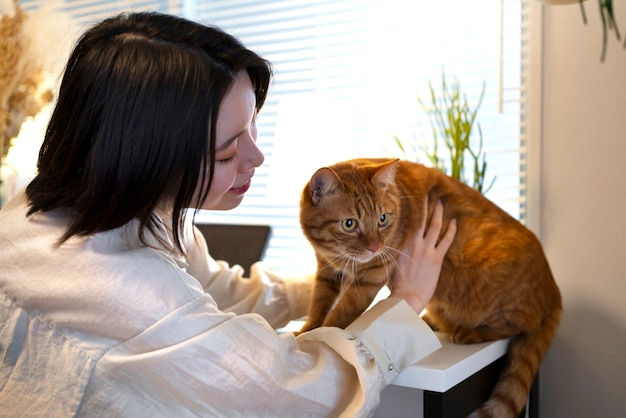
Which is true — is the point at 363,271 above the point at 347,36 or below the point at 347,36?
below

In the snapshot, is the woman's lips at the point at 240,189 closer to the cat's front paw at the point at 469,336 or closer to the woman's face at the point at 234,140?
the woman's face at the point at 234,140

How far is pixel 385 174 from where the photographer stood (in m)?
1.46

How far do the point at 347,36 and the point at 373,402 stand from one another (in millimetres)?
1790

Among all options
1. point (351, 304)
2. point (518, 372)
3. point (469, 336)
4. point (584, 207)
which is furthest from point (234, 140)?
point (584, 207)

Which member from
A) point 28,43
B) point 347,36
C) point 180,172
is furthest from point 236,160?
point 28,43

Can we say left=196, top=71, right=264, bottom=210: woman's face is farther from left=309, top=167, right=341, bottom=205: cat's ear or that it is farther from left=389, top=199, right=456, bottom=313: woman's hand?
left=389, top=199, right=456, bottom=313: woman's hand

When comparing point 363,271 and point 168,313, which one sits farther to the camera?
point 363,271

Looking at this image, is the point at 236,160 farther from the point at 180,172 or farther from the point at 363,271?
the point at 363,271

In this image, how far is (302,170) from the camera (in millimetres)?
2045

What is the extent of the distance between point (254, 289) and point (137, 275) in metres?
0.76

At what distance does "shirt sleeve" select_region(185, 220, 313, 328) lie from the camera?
171 cm

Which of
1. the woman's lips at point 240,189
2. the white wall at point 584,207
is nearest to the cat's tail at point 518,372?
the white wall at point 584,207

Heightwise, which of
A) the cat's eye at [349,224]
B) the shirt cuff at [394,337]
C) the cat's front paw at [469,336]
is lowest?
the cat's front paw at [469,336]

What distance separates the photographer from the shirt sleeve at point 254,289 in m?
1.71
